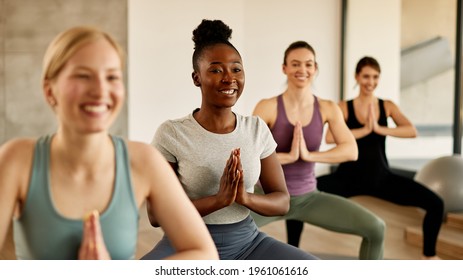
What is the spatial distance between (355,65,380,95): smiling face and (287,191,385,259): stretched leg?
1.39 feet

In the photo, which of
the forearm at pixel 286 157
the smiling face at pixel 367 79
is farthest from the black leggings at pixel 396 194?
the forearm at pixel 286 157

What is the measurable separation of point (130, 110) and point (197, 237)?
71 centimetres

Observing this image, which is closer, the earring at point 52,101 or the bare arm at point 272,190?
the earring at point 52,101

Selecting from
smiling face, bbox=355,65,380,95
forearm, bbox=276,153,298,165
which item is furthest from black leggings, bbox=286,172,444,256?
forearm, bbox=276,153,298,165

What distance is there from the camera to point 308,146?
4.45ft

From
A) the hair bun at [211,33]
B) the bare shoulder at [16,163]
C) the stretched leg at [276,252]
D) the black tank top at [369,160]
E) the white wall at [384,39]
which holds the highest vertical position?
the white wall at [384,39]

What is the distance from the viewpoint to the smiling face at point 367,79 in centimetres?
172

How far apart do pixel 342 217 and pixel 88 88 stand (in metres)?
0.90

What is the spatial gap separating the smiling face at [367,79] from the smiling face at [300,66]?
44 cm

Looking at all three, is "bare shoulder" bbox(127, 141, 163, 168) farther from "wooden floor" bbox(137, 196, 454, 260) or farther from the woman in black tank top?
"wooden floor" bbox(137, 196, 454, 260)

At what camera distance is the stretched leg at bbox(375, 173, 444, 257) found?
1.81 metres

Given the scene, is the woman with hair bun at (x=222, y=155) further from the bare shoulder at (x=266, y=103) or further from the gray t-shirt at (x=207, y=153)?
the bare shoulder at (x=266, y=103)

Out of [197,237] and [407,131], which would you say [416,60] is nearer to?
[407,131]
